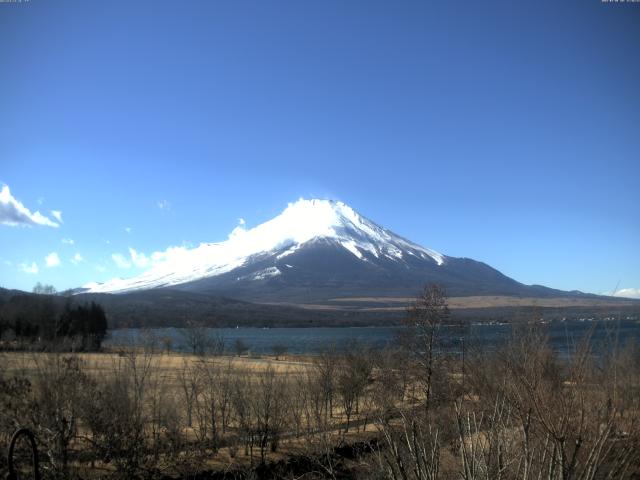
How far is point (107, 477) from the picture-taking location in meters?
13.6

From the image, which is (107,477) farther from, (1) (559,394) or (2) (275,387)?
(1) (559,394)

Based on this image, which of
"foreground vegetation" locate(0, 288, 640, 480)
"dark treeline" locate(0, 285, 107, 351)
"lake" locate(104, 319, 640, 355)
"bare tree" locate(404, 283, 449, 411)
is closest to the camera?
"foreground vegetation" locate(0, 288, 640, 480)

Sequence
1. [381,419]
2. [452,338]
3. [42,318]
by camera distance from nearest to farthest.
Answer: [381,419] → [452,338] → [42,318]

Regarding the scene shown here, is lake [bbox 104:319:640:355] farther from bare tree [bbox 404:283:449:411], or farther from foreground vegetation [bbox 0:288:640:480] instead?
bare tree [bbox 404:283:449:411]

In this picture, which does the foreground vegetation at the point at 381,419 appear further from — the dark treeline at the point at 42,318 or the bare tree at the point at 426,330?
the dark treeline at the point at 42,318

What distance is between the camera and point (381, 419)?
6352 mm

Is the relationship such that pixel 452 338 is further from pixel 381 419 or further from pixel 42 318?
pixel 42 318

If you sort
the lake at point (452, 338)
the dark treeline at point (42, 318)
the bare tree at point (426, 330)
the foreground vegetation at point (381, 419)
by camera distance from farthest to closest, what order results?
the dark treeline at point (42, 318)
the bare tree at point (426, 330)
the lake at point (452, 338)
the foreground vegetation at point (381, 419)

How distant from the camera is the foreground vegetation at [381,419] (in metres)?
5.51

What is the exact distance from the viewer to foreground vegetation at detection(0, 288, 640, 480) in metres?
5.51

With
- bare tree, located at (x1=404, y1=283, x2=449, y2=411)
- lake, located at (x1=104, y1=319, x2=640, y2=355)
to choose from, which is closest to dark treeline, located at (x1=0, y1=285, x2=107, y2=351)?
lake, located at (x1=104, y1=319, x2=640, y2=355)

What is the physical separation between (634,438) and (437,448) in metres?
2.70

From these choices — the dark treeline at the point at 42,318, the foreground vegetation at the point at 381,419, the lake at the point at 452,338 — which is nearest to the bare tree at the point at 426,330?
the foreground vegetation at the point at 381,419

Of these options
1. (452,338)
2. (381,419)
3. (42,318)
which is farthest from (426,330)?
(42,318)
